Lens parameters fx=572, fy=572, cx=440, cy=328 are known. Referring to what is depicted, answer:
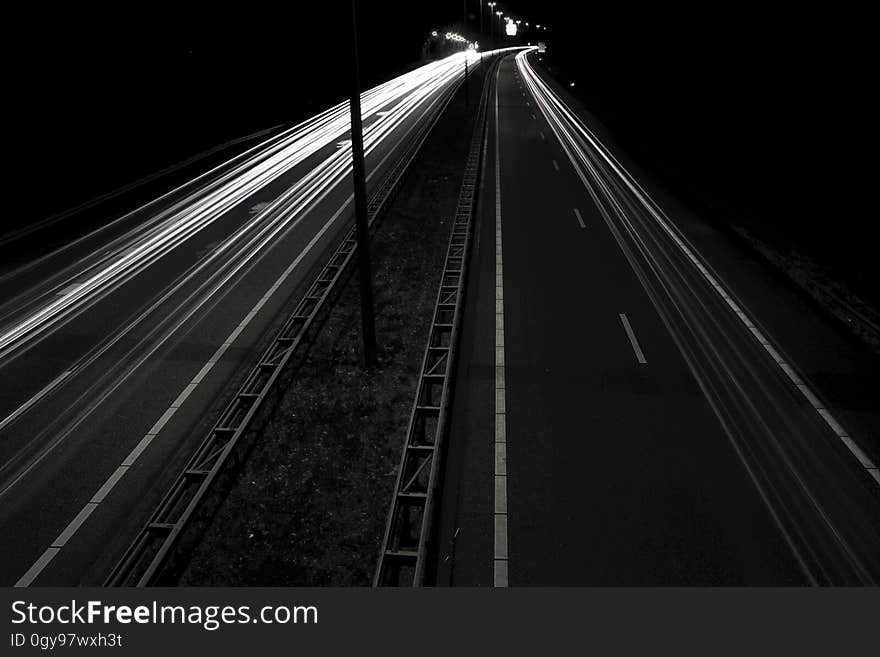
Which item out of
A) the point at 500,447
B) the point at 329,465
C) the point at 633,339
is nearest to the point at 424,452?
the point at 500,447

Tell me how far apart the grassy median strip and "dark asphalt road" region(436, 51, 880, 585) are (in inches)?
40.8

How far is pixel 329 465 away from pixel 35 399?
582cm

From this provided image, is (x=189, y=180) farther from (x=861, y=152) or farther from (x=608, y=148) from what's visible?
(x=861, y=152)

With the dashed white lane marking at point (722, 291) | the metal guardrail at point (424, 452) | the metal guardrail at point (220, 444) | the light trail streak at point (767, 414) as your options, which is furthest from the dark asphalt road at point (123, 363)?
the dashed white lane marking at point (722, 291)

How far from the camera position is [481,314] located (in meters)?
13.2

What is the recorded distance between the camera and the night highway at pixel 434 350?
7.20m

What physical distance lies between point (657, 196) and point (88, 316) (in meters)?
20.4

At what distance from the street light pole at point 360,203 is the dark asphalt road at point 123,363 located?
2571 mm

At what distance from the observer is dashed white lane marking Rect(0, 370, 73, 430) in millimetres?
9656

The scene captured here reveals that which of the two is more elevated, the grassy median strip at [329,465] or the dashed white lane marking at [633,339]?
the dashed white lane marking at [633,339]

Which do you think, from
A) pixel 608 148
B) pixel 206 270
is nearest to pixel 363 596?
pixel 206 270

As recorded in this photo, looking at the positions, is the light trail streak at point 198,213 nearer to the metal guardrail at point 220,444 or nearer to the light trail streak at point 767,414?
the metal guardrail at point 220,444

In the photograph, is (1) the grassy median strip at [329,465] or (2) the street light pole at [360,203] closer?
(1) the grassy median strip at [329,465]

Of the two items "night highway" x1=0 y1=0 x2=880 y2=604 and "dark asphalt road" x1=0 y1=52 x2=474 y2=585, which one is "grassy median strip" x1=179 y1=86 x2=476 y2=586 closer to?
"night highway" x1=0 y1=0 x2=880 y2=604
